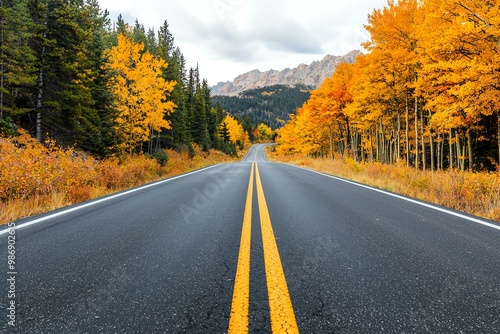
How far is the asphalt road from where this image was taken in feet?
5.76

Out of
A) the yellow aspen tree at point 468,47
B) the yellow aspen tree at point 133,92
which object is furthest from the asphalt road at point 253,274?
the yellow aspen tree at point 133,92

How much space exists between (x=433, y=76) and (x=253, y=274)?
15.3 m

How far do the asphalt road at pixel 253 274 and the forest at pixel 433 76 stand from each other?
9835mm

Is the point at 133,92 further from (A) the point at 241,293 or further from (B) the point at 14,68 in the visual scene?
(A) the point at 241,293

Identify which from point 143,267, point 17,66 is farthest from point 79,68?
point 143,267

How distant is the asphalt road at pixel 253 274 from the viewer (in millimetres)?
1756

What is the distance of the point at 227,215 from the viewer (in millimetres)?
4914

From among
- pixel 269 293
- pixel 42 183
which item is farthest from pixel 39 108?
pixel 269 293

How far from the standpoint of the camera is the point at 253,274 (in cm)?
239

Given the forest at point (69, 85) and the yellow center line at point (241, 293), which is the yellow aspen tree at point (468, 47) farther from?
the forest at point (69, 85)

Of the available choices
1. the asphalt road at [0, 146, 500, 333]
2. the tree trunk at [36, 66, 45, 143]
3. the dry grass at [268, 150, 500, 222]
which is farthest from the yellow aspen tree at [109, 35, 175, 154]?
the dry grass at [268, 150, 500, 222]

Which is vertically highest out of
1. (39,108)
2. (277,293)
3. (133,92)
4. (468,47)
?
(133,92)

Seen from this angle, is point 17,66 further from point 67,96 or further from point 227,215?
point 227,215

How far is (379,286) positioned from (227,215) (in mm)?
3089
